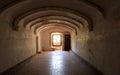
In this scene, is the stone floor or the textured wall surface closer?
the textured wall surface

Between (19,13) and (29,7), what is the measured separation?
27.6 inches

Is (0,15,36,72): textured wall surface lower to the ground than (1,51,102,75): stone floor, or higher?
higher

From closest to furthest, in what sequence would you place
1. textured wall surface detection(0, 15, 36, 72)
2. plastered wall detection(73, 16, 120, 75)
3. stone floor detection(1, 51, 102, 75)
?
plastered wall detection(73, 16, 120, 75), textured wall surface detection(0, 15, 36, 72), stone floor detection(1, 51, 102, 75)

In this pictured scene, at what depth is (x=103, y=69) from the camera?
604cm

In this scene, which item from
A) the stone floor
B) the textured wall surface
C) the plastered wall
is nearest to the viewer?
the plastered wall

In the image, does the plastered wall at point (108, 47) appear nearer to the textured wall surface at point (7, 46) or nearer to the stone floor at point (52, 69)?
the stone floor at point (52, 69)

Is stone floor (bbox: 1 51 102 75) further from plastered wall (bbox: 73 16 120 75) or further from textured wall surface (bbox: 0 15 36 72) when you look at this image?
plastered wall (bbox: 73 16 120 75)

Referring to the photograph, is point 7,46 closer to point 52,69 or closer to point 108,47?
point 52,69

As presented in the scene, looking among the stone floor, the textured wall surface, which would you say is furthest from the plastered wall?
the textured wall surface

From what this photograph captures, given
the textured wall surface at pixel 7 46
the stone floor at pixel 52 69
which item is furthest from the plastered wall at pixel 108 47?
the textured wall surface at pixel 7 46

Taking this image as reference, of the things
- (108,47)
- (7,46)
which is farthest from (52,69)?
(108,47)

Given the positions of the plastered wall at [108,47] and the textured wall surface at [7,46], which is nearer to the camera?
the plastered wall at [108,47]

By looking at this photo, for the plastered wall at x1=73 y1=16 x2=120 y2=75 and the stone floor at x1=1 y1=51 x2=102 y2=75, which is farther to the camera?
the stone floor at x1=1 y1=51 x2=102 y2=75

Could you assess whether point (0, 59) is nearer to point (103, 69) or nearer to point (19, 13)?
point (19, 13)
